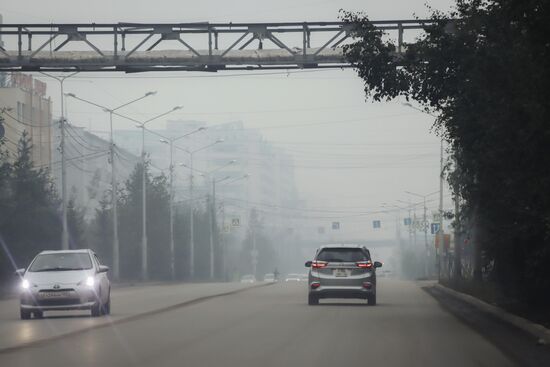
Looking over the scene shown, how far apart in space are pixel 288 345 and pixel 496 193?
31.3 ft

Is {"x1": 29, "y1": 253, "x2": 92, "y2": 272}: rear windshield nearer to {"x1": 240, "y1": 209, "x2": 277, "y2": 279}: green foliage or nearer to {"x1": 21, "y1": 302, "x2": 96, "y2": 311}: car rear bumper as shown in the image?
{"x1": 21, "y1": 302, "x2": 96, "y2": 311}: car rear bumper

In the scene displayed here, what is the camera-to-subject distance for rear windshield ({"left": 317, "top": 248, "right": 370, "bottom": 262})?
37.0 metres

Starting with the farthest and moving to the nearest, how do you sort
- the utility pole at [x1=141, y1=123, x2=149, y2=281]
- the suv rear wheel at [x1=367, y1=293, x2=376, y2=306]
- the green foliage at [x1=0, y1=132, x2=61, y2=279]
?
the utility pole at [x1=141, y1=123, x2=149, y2=281], the green foliage at [x1=0, y1=132, x2=61, y2=279], the suv rear wheel at [x1=367, y1=293, x2=376, y2=306]

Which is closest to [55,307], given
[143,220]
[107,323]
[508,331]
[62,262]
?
[62,262]

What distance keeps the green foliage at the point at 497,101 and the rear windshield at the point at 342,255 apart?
→ 12.2 feet

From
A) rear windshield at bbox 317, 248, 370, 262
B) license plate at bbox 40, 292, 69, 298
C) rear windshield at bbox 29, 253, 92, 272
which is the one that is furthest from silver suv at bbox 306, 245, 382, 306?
license plate at bbox 40, 292, 69, 298

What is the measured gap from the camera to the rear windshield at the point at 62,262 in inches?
1225

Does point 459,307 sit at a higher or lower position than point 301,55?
lower

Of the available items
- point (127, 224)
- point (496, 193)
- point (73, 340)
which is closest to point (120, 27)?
point (496, 193)

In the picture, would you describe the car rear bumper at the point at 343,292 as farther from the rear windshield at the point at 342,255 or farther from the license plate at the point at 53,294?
the license plate at the point at 53,294

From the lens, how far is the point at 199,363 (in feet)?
56.5

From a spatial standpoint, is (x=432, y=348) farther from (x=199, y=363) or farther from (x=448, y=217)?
(x=448, y=217)

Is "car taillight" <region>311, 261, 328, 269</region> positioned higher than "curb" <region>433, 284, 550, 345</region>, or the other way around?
"car taillight" <region>311, 261, 328, 269</region>

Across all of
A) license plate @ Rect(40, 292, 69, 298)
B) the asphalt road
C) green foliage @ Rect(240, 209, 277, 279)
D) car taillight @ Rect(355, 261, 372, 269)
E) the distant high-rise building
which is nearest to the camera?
the asphalt road
